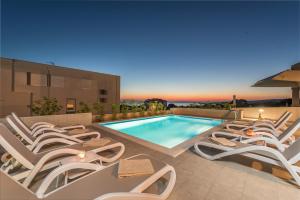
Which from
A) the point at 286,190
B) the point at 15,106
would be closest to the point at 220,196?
the point at 286,190

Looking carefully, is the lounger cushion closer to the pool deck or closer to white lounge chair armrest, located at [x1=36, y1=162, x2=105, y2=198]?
white lounge chair armrest, located at [x1=36, y1=162, x2=105, y2=198]

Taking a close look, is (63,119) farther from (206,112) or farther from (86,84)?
(86,84)

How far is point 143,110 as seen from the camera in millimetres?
11281

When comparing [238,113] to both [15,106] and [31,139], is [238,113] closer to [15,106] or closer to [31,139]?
[31,139]

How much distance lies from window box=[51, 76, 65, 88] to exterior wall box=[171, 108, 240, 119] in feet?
38.0

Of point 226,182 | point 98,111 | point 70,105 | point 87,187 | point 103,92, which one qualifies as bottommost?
point 226,182

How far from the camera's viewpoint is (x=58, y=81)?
1381 centimetres

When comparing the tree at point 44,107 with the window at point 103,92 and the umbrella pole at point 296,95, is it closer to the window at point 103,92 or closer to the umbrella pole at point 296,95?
the window at point 103,92

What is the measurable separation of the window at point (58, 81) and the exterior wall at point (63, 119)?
30.0 feet

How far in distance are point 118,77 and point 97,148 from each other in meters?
16.7

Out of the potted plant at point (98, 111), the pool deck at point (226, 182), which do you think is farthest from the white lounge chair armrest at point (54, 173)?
the potted plant at point (98, 111)

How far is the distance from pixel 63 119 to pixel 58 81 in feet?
30.9

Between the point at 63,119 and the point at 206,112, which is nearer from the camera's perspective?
the point at 63,119

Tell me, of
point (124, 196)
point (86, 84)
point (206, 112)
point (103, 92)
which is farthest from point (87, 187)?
point (103, 92)
